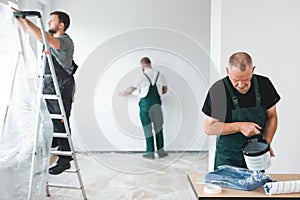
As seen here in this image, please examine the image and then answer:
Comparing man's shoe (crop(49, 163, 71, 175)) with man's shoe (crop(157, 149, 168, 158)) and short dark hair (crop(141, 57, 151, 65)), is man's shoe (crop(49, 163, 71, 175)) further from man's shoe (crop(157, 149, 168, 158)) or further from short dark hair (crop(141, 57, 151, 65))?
short dark hair (crop(141, 57, 151, 65))

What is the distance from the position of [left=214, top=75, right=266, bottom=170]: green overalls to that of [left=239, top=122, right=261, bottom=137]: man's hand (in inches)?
3.8

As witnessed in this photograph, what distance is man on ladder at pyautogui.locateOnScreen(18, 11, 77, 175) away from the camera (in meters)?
2.89

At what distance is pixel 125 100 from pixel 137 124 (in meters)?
0.14

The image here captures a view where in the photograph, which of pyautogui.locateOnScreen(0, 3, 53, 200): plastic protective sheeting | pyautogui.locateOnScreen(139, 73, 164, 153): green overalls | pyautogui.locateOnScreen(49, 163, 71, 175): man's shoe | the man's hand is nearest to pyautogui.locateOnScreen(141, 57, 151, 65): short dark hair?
pyautogui.locateOnScreen(139, 73, 164, 153): green overalls

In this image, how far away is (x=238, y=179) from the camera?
1.82 m

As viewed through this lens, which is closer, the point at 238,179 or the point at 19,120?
the point at 238,179

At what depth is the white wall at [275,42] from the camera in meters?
3.25

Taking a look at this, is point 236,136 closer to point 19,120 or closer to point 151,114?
point 151,114

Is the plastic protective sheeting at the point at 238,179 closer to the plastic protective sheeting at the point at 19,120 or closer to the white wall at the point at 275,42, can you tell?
the plastic protective sheeting at the point at 19,120

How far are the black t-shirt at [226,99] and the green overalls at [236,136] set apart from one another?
0.02 m

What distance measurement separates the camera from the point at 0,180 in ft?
7.75

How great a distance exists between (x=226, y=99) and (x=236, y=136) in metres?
0.22

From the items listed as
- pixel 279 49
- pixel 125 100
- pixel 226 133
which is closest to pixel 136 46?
pixel 125 100

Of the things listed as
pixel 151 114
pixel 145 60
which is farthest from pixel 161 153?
pixel 145 60
